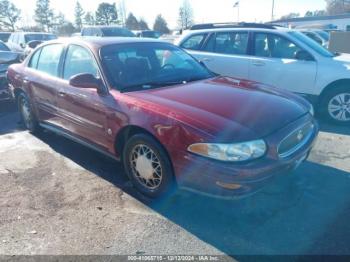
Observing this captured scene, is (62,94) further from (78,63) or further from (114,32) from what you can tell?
(114,32)

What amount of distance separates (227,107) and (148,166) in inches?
39.6

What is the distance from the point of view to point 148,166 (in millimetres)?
3391

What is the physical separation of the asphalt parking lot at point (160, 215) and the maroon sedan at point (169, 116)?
1.24 ft

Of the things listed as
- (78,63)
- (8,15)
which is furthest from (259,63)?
(8,15)

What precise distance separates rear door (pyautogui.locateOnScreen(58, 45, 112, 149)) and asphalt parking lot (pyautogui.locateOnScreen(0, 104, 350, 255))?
1.79 feet

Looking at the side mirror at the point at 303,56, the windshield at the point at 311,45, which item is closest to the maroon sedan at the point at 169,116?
the side mirror at the point at 303,56

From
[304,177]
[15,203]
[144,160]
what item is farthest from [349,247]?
[15,203]

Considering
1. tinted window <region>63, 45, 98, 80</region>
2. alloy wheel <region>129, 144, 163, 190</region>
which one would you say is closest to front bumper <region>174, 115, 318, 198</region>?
alloy wheel <region>129, 144, 163, 190</region>

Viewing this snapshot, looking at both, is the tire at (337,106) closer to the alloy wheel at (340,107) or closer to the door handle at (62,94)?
the alloy wheel at (340,107)

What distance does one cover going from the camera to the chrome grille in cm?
301

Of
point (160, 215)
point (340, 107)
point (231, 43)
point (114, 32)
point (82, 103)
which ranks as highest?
point (114, 32)

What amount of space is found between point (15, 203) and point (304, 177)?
130 inches

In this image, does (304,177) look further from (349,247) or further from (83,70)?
(83,70)

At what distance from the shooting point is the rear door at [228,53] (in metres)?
6.69
